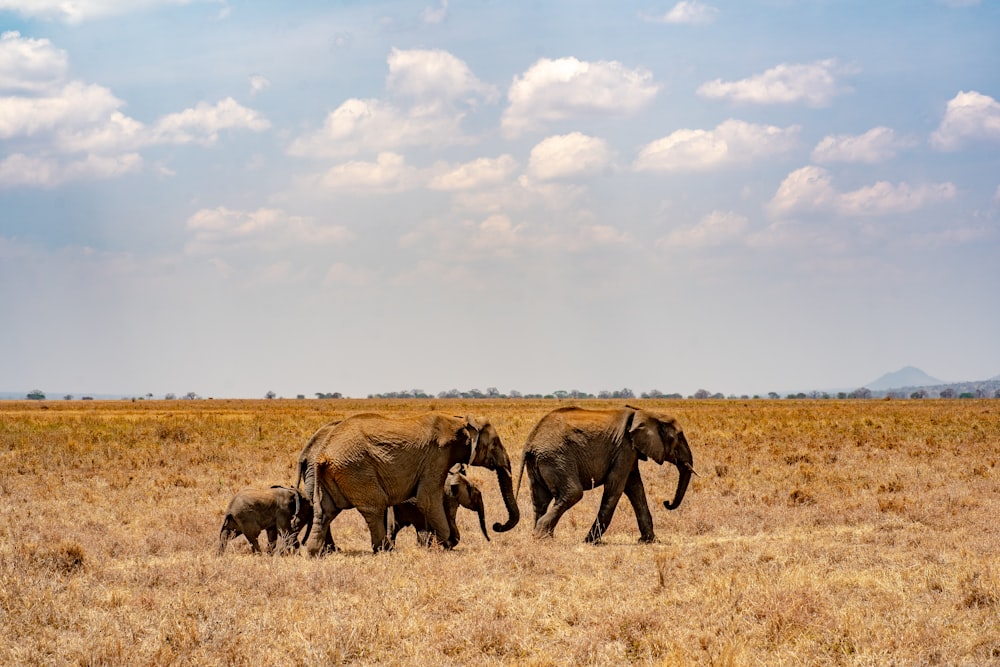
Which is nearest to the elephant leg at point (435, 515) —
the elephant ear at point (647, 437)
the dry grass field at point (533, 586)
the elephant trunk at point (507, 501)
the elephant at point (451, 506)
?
the elephant at point (451, 506)

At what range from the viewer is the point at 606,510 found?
56.4 feet

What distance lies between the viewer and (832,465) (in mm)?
30344

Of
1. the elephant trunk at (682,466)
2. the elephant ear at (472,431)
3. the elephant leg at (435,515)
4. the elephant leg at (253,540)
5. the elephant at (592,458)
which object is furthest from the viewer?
the elephant trunk at (682,466)

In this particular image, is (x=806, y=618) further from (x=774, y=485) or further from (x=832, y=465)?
(x=832, y=465)

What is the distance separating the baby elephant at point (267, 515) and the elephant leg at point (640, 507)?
5.84 meters

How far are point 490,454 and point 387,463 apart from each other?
6.78 feet

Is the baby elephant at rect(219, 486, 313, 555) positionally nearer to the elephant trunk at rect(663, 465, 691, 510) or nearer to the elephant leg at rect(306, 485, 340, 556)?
the elephant leg at rect(306, 485, 340, 556)

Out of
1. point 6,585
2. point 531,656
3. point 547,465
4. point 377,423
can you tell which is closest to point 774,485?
point 547,465

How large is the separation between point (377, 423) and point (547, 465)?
318 cm

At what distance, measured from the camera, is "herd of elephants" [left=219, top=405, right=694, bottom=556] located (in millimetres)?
16031

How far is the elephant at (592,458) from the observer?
17.2 metres

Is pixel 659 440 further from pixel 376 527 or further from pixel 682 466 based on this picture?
pixel 376 527

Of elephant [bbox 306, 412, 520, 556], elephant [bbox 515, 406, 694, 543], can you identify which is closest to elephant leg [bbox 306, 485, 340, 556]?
elephant [bbox 306, 412, 520, 556]

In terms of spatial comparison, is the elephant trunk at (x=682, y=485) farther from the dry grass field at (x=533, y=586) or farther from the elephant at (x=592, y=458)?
the dry grass field at (x=533, y=586)
